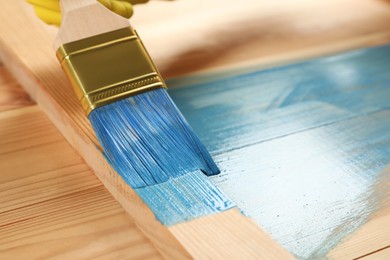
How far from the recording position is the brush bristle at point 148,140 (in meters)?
0.75

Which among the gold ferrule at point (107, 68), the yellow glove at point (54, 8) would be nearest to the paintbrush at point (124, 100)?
the gold ferrule at point (107, 68)

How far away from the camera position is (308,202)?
0.76 m

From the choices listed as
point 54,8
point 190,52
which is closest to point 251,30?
point 190,52

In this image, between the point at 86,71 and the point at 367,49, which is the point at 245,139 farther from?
the point at 367,49

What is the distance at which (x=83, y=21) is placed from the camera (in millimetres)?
868

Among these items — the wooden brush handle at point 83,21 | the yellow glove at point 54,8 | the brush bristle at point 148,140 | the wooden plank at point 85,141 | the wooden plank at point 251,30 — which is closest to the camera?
the wooden plank at point 85,141

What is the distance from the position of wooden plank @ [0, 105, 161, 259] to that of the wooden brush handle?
168 millimetres

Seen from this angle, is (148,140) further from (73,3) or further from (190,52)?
(190,52)

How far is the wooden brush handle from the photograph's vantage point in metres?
0.86

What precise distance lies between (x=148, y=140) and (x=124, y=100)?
0.25ft

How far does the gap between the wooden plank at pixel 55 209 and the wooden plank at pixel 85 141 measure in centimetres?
2

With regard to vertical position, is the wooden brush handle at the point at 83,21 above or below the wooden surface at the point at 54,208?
above

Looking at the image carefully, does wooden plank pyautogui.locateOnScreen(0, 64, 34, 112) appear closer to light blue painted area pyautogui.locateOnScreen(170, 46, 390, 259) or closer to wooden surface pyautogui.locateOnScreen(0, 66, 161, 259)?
wooden surface pyautogui.locateOnScreen(0, 66, 161, 259)

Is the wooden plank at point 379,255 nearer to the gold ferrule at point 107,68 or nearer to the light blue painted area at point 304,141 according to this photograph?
the light blue painted area at point 304,141
